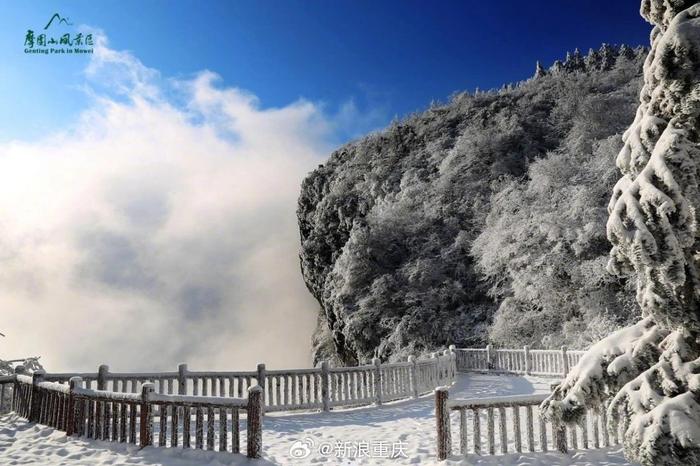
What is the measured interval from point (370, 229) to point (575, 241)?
17.9 metres

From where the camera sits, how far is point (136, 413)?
359 inches

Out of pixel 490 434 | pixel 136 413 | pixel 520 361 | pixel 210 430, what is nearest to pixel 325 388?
pixel 136 413

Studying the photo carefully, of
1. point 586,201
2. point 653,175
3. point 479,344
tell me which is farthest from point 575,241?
point 653,175

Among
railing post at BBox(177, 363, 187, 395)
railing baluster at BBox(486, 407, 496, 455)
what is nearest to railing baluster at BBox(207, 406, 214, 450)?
railing baluster at BBox(486, 407, 496, 455)

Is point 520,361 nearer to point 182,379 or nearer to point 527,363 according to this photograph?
point 527,363

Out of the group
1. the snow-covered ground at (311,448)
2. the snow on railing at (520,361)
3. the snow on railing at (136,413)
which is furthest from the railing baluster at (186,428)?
the snow on railing at (520,361)

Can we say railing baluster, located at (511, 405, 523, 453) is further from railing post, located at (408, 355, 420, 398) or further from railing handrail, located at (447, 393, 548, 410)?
railing post, located at (408, 355, 420, 398)

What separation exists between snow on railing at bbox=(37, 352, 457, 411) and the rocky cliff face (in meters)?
18.8

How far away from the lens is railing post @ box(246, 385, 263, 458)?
7637mm

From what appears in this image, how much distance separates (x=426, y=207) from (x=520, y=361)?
833 inches

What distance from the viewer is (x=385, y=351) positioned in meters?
33.8

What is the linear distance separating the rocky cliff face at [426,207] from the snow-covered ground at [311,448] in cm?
2146

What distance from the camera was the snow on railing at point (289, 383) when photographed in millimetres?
11945

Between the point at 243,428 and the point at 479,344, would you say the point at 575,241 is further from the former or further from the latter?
the point at 243,428
